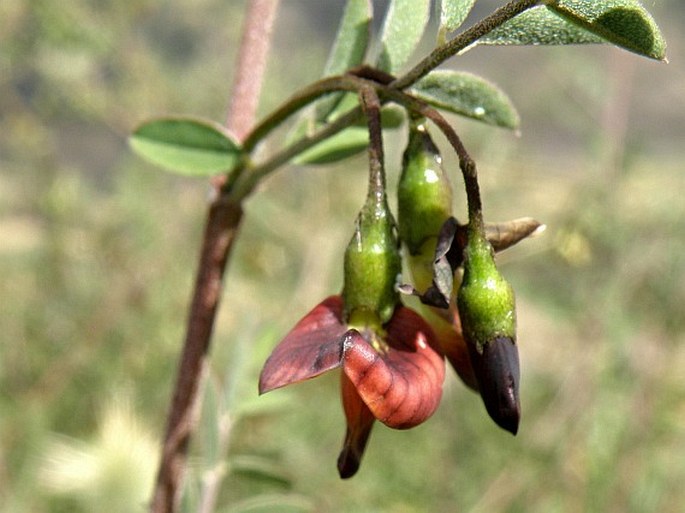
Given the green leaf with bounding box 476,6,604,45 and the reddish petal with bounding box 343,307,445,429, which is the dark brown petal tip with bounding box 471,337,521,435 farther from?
the green leaf with bounding box 476,6,604,45

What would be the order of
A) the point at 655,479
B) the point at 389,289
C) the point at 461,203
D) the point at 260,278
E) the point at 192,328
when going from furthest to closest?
the point at 260,278 < the point at 461,203 < the point at 655,479 < the point at 192,328 < the point at 389,289

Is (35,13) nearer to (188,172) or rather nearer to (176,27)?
(176,27)

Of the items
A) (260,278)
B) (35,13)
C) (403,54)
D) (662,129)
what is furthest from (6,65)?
(662,129)

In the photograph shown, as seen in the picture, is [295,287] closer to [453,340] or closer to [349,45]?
[349,45]

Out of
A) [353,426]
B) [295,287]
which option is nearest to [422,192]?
[353,426]

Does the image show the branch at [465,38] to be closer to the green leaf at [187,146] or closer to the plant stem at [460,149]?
the plant stem at [460,149]

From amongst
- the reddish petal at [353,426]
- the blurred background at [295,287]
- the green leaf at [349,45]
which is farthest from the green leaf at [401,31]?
the blurred background at [295,287]
